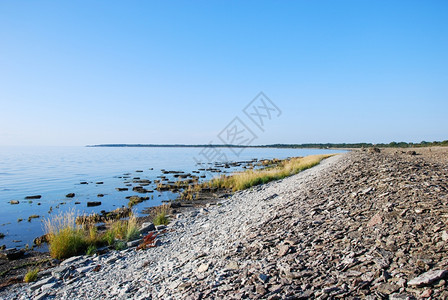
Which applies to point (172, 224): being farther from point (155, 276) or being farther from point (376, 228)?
point (376, 228)

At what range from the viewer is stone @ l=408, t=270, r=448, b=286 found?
11.5ft

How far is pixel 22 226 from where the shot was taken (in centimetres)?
1436

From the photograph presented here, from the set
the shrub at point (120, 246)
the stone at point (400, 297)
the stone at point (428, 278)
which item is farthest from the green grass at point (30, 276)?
the stone at point (428, 278)

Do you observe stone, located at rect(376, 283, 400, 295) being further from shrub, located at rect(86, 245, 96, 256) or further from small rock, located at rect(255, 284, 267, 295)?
shrub, located at rect(86, 245, 96, 256)

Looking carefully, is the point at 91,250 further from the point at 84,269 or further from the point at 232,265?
the point at 232,265

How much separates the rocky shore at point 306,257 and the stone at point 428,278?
0.01 meters

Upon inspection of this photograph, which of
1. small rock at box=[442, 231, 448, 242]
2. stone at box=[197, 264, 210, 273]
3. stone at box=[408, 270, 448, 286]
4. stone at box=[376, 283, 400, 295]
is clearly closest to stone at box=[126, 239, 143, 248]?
stone at box=[197, 264, 210, 273]

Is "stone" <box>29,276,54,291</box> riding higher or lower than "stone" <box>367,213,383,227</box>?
lower

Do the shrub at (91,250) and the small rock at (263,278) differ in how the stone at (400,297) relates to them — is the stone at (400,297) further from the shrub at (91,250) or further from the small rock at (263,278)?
the shrub at (91,250)

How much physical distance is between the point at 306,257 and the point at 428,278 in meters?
1.83

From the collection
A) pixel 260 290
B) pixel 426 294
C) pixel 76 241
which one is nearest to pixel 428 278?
pixel 426 294

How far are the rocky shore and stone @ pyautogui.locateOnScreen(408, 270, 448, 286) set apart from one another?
0.01 meters

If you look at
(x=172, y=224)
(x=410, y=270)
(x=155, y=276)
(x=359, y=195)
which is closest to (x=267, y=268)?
(x=410, y=270)

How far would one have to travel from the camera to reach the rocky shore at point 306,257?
13.0 ft
